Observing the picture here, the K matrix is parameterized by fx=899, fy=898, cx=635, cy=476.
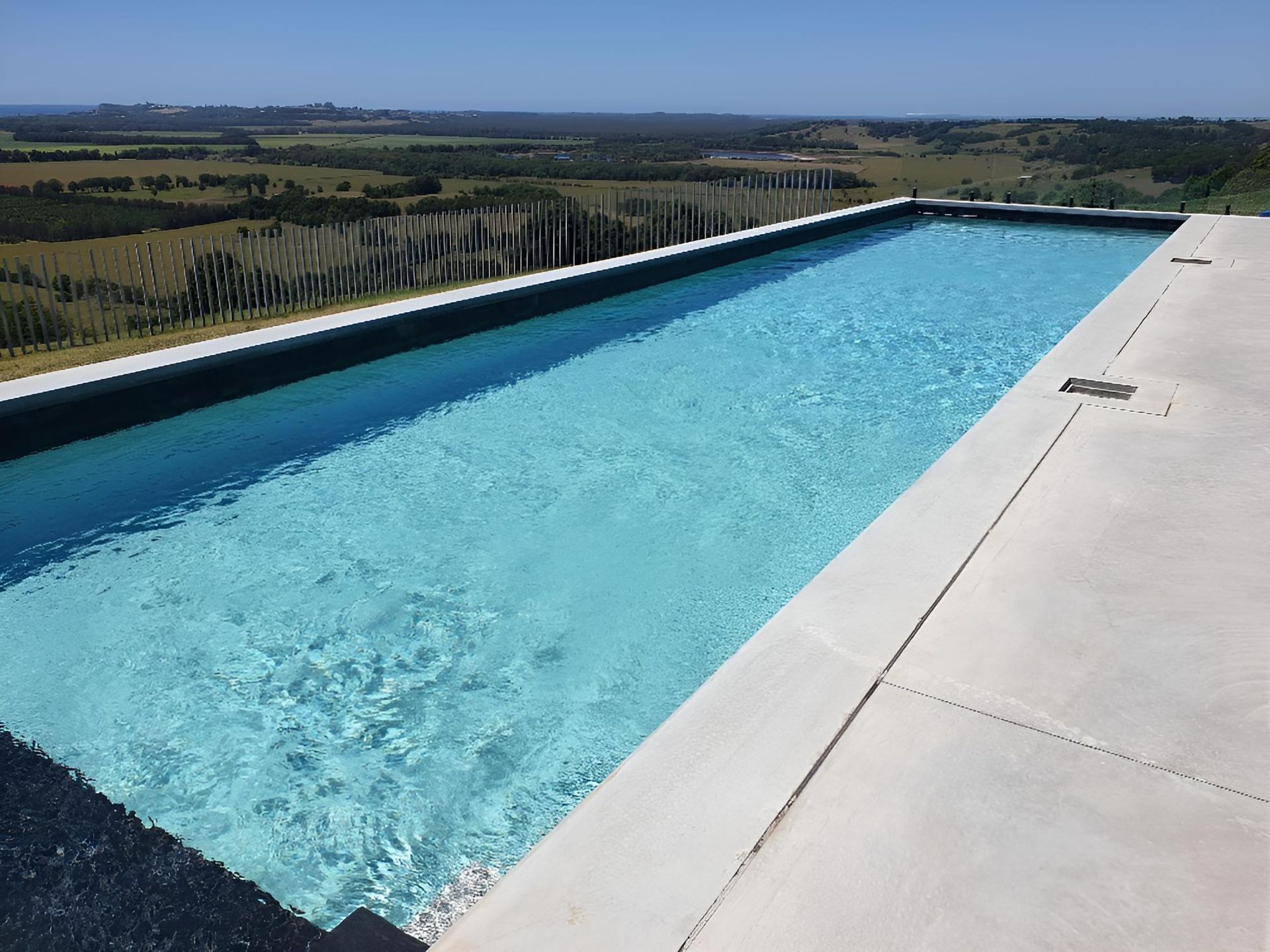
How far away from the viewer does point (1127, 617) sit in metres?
2.57

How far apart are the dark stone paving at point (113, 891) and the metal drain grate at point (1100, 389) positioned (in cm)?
430

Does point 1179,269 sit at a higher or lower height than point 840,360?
higher

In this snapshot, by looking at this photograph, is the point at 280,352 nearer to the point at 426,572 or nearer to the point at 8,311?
the point at 426,572

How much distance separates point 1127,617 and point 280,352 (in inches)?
194

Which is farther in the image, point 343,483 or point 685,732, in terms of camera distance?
point 343,483

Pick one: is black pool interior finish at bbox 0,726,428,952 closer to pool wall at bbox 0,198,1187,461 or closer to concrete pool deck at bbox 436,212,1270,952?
concrete pool deck at bbox 436,212,1270,952

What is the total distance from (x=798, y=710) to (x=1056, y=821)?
1.93 feet

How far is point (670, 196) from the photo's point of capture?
1180cm

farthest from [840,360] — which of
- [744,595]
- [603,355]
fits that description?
[744,595]

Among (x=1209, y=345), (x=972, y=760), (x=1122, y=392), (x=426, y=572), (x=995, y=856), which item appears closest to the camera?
(x=995, y=856)

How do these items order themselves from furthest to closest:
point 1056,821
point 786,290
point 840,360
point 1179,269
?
point 786,290, point 1179,269, point 840,360, point 1056,821

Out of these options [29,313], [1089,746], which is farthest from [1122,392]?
[29,313]

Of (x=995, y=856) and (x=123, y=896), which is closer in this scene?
(x=995, y=856)

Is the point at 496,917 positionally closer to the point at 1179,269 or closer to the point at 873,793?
the point at 873,793
